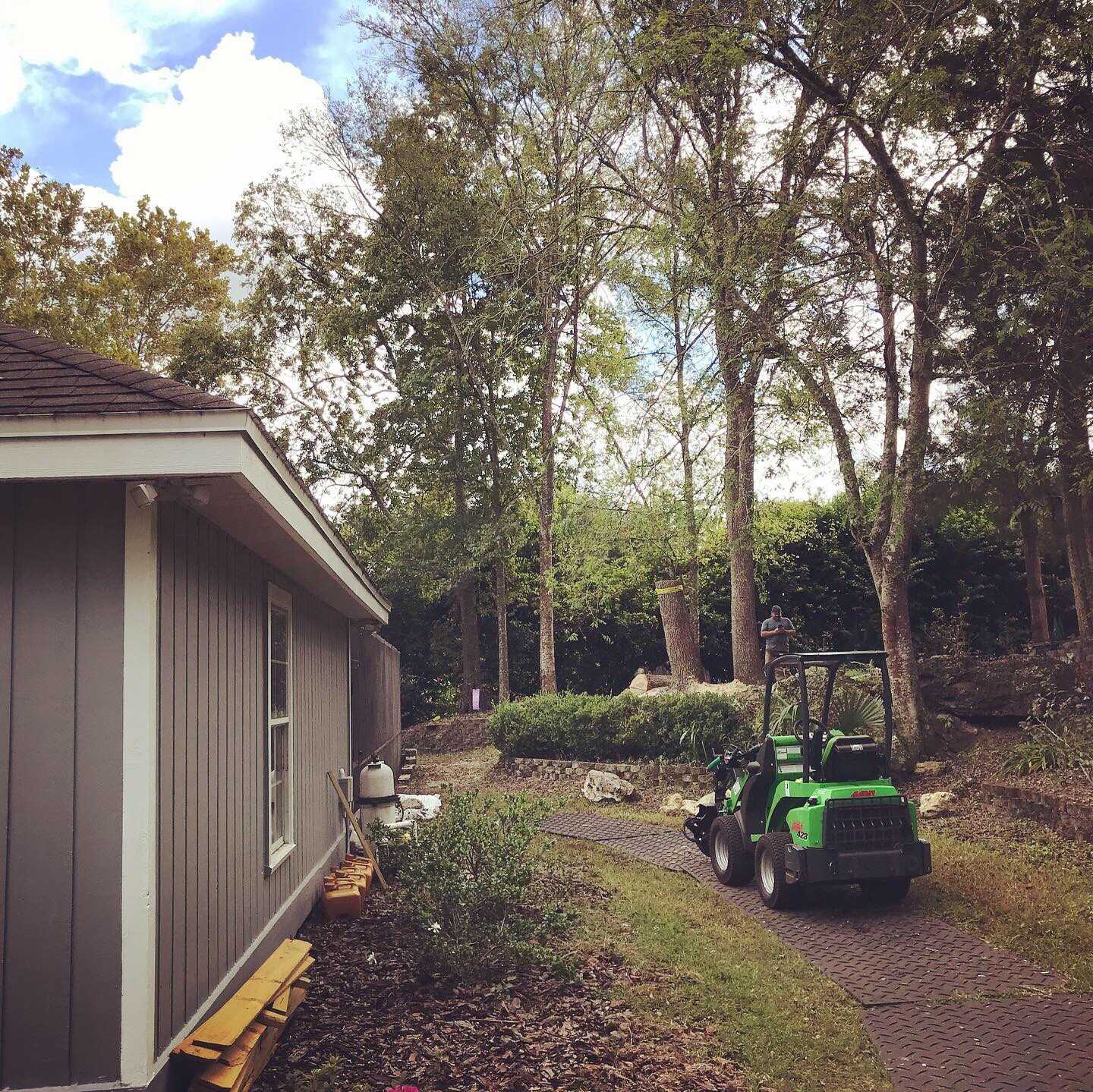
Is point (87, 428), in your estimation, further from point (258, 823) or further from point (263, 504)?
point (258, 823)

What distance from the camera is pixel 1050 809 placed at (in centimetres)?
825

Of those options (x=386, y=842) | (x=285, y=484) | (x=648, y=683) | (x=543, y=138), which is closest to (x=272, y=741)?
(x=285, y=484)

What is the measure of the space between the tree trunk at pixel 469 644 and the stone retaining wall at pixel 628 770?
5.63 metres

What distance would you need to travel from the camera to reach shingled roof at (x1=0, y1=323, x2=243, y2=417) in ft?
10.4

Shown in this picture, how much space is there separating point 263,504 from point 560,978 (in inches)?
121

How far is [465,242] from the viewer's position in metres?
18.2

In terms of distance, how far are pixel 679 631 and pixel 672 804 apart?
3698mm

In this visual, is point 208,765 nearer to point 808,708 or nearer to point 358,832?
point 358,832

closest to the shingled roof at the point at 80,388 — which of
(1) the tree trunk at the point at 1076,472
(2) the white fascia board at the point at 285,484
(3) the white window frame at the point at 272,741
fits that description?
(2) the white fascia board at the point at 285,484

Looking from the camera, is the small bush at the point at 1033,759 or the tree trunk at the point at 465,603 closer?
the small bush at the point at 1033,759

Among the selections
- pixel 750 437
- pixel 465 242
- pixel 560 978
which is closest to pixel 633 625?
pixel 750 437

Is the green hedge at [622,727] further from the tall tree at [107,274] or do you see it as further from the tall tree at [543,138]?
the tall tree at [107,274]

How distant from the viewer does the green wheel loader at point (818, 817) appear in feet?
20.9

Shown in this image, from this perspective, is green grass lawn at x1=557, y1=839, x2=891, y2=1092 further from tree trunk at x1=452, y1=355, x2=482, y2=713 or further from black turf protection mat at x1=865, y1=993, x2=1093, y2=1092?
tree trunk at x1=452, y1=355, x2=482, y2=713
